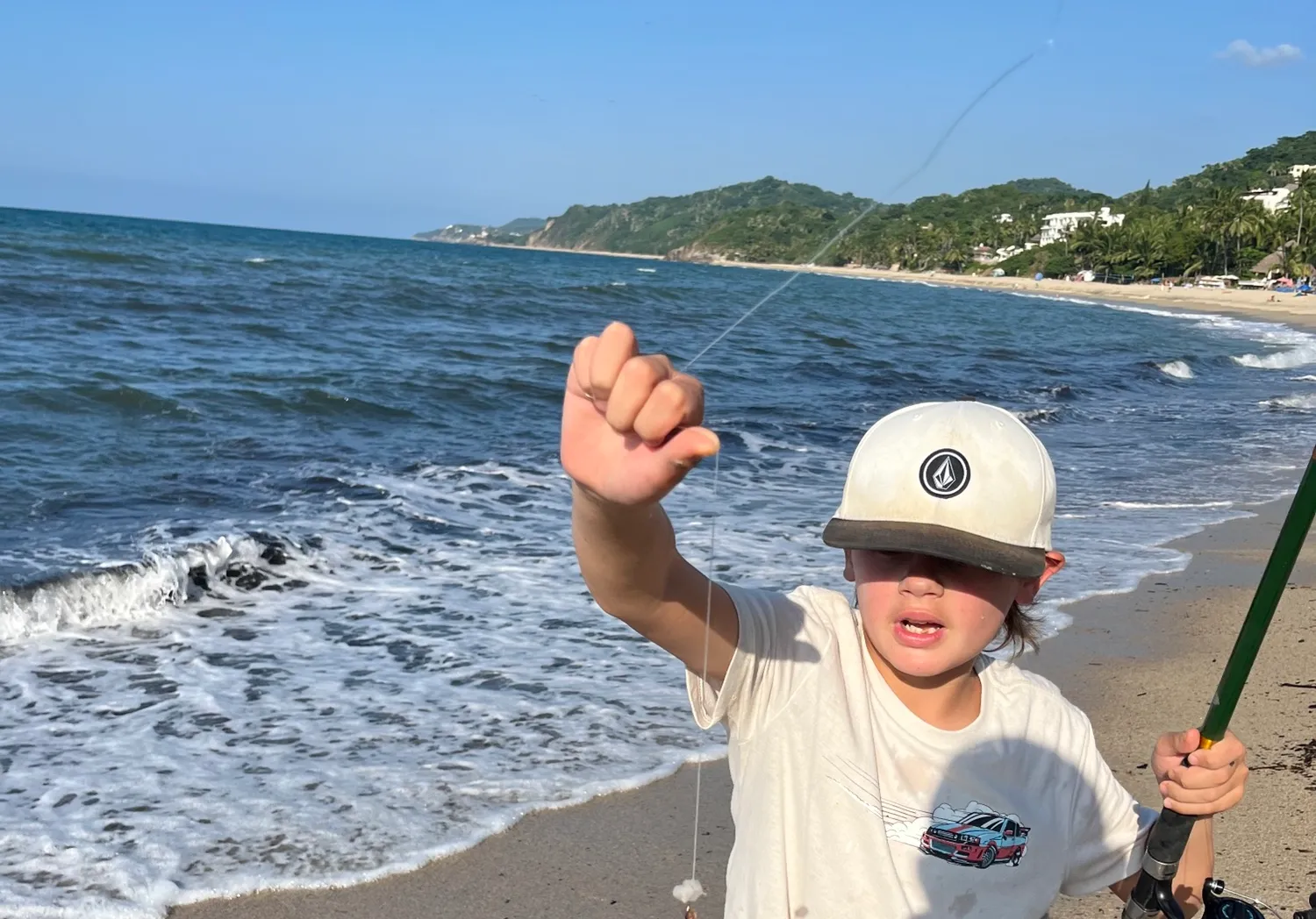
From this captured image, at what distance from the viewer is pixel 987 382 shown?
18.8 m

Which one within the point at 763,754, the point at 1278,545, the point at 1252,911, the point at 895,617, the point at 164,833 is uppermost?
the point at 1278,545

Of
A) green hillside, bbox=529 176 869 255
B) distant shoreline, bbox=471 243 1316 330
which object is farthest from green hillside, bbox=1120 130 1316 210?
green hillside, bbox=529 176 869 255

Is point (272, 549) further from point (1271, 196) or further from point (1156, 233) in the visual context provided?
point (1271, 196)

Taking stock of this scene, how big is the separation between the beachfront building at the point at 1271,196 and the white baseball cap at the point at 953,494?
9896 centimetres

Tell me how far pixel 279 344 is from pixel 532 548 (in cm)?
982

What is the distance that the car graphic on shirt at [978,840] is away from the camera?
71.9 inches

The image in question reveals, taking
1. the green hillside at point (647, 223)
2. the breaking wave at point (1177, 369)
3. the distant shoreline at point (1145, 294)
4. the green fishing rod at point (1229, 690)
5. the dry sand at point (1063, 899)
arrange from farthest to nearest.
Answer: the distant shoreline at point (1145, 294), the breaking wave at point (1177, 369), the green hillside at point (647, 223), the dry sand at point (1063, 899), the green fishing rod at point (1229, 690)

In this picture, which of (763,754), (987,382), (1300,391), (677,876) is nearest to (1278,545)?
(763,754)

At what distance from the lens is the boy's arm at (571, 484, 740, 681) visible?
1574mm

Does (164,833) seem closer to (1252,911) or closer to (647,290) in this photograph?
(1252,911)

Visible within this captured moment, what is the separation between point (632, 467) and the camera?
1.31 metres

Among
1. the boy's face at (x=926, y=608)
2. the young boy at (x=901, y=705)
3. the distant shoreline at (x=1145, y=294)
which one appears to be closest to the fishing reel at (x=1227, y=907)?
the young boy at (x=901, y=705)

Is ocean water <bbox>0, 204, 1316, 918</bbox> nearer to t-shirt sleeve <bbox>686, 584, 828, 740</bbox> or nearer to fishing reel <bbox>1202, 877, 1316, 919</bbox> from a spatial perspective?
t-shirt sleeve <bbox>686, 584, 828, 740</bbox>

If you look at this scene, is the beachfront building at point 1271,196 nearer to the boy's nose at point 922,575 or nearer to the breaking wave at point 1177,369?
the breaking wave at point 1177,369
